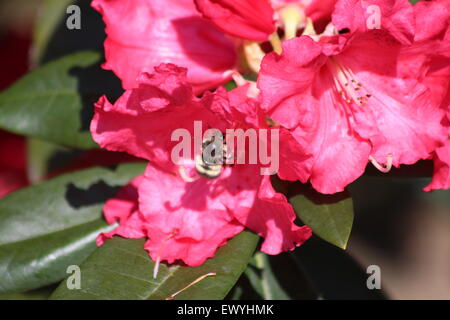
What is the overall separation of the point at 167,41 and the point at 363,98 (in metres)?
0.39

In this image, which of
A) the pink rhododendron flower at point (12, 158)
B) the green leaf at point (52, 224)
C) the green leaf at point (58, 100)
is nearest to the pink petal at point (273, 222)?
the green leaf at point (52, 224)

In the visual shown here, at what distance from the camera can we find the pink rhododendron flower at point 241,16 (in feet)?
3.80

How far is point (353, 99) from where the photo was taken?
125cm

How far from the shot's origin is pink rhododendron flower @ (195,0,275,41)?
1158 millimetres

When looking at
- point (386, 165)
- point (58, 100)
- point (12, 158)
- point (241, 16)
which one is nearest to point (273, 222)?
point (386, 165)

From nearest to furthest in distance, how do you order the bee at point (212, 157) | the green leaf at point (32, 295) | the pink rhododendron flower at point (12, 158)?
the bee at point (212, 157)
the green leaf at point (32, 295)
the pink rhododendron flower at point (12, 158)

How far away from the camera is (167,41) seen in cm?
135

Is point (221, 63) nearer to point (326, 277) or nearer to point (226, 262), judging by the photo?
point (226, 262)

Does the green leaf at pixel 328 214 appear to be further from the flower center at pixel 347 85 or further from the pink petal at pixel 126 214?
the pink petal at pixel 126 214

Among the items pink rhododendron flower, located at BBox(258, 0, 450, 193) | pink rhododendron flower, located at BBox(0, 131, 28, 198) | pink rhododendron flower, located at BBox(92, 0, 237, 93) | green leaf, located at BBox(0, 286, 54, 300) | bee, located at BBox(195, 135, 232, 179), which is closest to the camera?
pink rhododendron flower, located at BBox(258, 0, 450, 193)

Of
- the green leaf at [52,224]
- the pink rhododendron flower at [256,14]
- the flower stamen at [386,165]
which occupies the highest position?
the pink rhododendron flower at [256,14]

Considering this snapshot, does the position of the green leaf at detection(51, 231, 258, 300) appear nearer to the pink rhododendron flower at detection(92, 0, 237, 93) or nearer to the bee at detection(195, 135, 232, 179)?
the bee at detection(195, 135, 232, 179)

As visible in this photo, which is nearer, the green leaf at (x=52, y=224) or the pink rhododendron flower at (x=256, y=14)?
the pink rhododendron flower at (x=256, y=14)

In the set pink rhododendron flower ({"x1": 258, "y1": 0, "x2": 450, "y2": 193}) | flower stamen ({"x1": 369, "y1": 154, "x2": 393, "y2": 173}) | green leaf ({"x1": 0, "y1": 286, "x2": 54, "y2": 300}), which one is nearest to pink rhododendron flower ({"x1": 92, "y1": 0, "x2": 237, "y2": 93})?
pink rhododendron flower ({"x1": 258, "y1": 0, "x2": 450, "y2": 193})
